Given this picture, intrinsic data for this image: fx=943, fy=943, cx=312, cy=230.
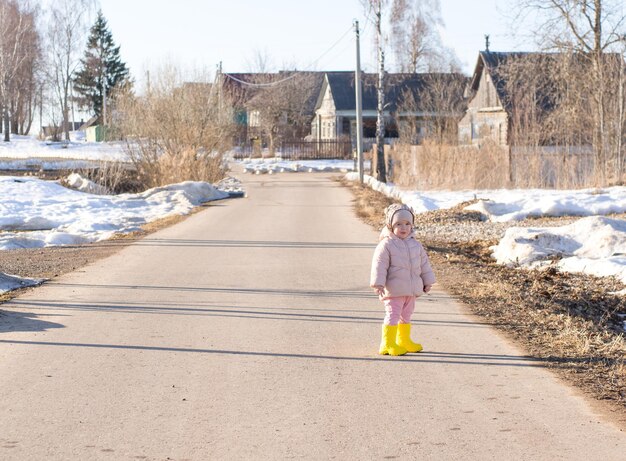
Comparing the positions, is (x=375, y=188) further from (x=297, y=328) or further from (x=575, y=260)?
(x=297, y=328)

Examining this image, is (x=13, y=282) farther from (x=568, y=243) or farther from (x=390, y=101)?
(x=390, y=101)

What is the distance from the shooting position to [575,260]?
12297mm

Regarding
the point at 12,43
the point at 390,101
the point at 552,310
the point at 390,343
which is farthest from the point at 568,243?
the point at 12,43

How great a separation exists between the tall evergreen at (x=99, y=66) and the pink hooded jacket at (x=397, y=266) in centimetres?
8247

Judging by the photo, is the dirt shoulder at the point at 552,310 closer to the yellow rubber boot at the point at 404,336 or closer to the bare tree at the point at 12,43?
the yellow rubber boot at the point at 404,336

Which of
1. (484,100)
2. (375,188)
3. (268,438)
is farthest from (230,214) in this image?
(484,100)

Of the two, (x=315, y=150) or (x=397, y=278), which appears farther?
(x=315, y=150)

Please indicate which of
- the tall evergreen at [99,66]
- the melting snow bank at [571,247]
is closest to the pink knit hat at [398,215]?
the melting snow bank at [571,247]

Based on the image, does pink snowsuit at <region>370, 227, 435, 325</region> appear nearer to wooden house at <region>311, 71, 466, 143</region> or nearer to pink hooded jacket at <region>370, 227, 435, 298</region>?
pink hooded jacket at <region>370, 227, 435, 298</region>

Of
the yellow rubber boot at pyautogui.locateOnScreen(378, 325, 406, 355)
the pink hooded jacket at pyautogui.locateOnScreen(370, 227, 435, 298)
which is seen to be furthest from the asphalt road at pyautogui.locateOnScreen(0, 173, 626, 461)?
the pink hooded jacket at pyautogui.locateOnScreen(370, 227, 435, 298)

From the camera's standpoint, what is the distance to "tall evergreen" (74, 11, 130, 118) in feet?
285

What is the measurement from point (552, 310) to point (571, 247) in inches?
192

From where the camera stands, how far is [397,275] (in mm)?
7301

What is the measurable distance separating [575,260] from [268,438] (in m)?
8.02
